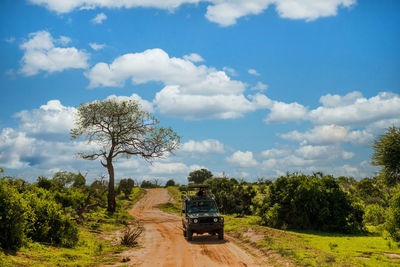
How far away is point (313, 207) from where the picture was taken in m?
24.6

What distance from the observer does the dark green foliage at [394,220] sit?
59.1 feet

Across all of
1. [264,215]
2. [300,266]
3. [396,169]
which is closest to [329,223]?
[264,215]

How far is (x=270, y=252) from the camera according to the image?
51.8 ft

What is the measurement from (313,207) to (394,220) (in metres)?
6.92

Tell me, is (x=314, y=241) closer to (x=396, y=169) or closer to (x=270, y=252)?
(x=270, y=252)

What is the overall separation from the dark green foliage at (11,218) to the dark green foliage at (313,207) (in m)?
18.1

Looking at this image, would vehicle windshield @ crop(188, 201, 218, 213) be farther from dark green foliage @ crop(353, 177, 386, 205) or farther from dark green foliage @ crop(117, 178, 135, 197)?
dark green foliage @ crop(117, 178, 135, 197)

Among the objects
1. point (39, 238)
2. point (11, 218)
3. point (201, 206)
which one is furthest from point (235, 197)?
point (11, 218)

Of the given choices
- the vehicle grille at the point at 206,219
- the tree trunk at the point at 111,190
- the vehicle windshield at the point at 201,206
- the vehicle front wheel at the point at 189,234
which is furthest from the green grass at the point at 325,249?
the tree trunk at the point at 111,190

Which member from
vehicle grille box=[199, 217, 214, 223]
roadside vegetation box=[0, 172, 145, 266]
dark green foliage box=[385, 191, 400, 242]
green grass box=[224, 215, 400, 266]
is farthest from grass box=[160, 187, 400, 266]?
roadside vegetation box=[0, 172, 145, 266]

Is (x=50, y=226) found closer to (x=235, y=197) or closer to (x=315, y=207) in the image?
(x=315, y=207)

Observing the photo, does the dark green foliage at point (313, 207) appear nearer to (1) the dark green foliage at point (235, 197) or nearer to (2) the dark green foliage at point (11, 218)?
(1) the dark green foliage at point (235, 197)

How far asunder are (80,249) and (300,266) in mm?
10999

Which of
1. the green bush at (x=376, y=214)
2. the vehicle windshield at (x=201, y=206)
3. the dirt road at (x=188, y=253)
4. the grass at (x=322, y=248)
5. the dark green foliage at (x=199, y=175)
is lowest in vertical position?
the dirt road at (x=188, y=253)
